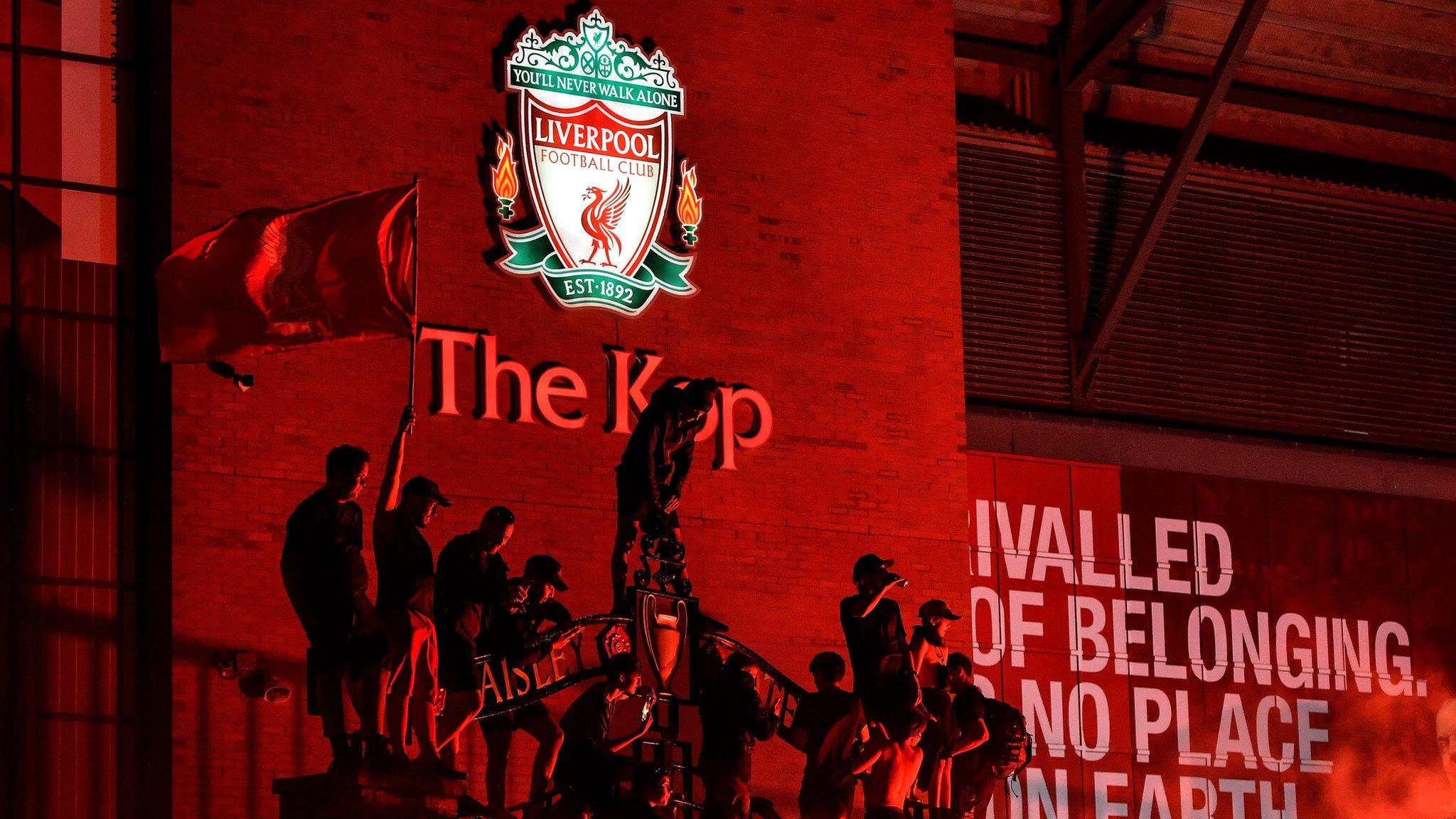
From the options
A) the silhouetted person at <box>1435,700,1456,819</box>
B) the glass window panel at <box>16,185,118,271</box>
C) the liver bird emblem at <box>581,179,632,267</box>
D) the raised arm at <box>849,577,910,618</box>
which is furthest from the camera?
the silhouetted person at <box>1435,700,1456,819</box>

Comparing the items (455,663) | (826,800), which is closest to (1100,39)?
(826,800)

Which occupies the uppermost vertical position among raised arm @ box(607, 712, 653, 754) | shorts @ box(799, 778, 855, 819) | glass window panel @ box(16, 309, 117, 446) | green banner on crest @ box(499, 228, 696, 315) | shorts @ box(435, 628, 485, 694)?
green banner on crest @ box(499, 228, 696, 315)

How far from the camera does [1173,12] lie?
27969 mm

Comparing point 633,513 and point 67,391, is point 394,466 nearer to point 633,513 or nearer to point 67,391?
point 633,513

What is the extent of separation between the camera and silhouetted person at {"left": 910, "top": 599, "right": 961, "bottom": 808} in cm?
1953

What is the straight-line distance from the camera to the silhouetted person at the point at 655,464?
60.3ft

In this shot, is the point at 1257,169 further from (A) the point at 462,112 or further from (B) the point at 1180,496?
(A) the point at 462,112

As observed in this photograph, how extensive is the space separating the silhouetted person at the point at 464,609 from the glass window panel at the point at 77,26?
678 centimetres

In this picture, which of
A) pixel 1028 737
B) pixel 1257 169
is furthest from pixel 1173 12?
pixel 1028 737

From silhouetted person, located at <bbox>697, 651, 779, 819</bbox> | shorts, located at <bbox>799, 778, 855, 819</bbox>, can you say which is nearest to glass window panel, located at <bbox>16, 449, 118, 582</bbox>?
silhouetted person, located at <bbox>697, 651, 779, 819</bbox>

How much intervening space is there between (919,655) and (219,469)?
5.92m

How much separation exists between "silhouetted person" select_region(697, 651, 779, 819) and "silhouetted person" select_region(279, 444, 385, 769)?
11.3 feet

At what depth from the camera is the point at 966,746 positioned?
780 inches

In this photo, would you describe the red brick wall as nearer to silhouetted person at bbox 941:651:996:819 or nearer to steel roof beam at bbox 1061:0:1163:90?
silhouetted person at bbox 941:651:996:819
